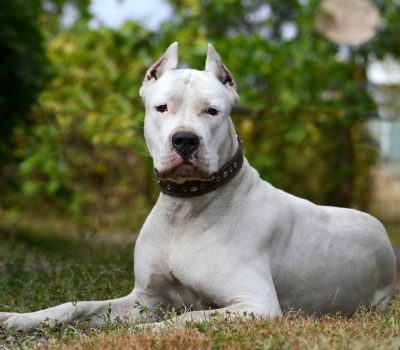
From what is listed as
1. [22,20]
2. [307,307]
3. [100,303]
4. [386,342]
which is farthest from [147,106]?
[22,20]

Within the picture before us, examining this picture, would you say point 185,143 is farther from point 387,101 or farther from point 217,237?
point 387,101

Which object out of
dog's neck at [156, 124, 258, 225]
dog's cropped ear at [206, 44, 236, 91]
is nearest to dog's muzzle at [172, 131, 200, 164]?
dog's neck at [156, 124, 258, 225]

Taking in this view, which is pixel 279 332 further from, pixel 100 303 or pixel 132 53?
pixel 132 53

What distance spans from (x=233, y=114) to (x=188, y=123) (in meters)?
7.45

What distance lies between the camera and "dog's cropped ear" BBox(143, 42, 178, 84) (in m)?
4.70

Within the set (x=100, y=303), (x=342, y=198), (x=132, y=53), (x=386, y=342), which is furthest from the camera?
(x=342, y=198)

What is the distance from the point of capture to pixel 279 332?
3.34m

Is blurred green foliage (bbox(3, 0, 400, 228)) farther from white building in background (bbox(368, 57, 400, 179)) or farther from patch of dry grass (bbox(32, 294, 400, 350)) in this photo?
patch of dry grass (bbox(32, 294, 400, 350))

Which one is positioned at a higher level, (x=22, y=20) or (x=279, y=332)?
(x=22, y=20)

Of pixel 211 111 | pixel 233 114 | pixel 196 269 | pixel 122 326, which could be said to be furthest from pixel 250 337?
pixel 233 114

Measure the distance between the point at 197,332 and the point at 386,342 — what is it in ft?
2.50

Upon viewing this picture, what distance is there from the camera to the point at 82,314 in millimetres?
4340

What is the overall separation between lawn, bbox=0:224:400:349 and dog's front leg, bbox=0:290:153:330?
59 millimetres

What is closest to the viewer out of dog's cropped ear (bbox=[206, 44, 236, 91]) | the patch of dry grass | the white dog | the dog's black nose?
the patch of dry grass
